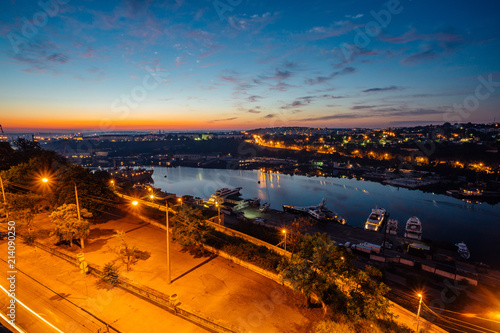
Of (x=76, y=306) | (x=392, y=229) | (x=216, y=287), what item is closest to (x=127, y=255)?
(x=76, y=306)

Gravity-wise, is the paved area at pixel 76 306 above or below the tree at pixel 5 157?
below

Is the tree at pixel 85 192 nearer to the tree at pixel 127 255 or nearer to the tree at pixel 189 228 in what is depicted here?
the tree at pixel 127 255

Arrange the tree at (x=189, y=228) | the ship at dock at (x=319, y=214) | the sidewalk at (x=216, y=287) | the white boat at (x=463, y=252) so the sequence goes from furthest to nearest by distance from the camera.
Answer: the ship at dock at (x=319, y=214), the white boat at (x=463, y=252), the tree at (x=189, y=228), the sidewalk at (x=216, y=287)

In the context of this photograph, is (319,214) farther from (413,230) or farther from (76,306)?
(76,306)

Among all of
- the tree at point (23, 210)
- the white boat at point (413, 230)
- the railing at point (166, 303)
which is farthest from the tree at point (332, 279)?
the white boat at point (413, 230)

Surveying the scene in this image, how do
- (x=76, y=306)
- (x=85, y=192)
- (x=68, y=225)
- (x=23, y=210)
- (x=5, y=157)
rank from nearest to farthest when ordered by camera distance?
1. (x=76, y=306)
2. (x=68, y=225)
3. (x=23, y=210)
4. (x=85, y=192)
5. (x=5, y=157)

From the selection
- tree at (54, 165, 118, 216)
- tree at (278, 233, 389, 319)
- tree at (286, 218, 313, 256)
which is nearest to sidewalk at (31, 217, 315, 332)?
tree at (278, 233, 389, 319)
